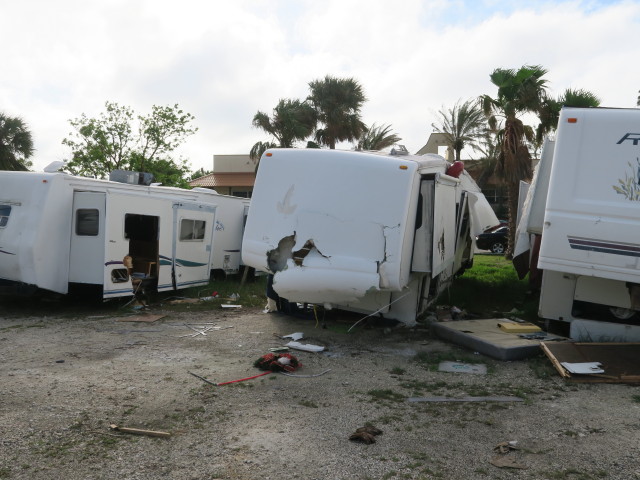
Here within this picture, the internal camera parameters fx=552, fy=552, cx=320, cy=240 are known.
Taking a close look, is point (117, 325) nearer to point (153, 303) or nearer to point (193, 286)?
point (153, 303)

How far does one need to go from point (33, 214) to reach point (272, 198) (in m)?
4.39

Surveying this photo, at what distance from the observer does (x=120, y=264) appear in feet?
32.0

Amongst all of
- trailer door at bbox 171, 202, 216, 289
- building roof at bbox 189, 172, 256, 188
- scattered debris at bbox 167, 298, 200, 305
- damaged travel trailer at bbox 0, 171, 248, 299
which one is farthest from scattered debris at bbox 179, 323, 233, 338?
building roof at bbox 189, 172, 256, 188

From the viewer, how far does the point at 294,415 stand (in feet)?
15.8

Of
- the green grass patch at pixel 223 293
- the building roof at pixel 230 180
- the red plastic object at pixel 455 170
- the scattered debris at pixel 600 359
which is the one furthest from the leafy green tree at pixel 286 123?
the scattered debris at pixel 600 359

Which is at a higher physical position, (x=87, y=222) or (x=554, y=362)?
(x=87, y=222)

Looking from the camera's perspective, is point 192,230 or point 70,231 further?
point 192,230

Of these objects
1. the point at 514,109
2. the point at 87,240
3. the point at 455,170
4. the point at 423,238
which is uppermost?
the point at 514,109

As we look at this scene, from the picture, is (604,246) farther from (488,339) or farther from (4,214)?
(4,214)

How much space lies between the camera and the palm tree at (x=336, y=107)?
24.3 metres

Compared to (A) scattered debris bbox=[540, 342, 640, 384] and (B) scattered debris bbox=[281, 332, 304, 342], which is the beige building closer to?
(B) scattered debris bbox=[281, 332, 304, 342]

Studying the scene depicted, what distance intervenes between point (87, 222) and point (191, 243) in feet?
8.59

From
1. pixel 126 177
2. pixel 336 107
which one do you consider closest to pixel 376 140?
pixel 336 107

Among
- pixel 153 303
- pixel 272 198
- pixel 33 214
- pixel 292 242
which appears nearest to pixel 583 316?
pixel 292 242
